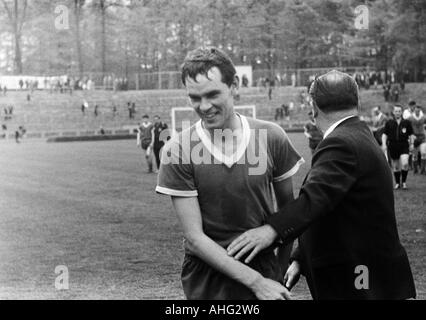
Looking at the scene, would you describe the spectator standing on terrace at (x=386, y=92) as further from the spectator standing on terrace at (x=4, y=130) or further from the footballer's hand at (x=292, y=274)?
the footballer's hand at (x=292, y=274)

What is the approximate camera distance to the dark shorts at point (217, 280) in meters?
3.26

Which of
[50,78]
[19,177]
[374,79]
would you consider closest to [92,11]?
[50,78]

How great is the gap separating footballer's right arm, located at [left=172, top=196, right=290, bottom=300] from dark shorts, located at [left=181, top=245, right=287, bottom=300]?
0.08 m

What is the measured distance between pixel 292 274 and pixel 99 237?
7.81 meters

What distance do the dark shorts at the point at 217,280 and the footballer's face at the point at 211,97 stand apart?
0.55 meters

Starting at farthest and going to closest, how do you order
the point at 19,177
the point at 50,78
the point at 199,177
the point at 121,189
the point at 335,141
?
the point at 50,78
the point at 19,177
the point at 121,189
the point at 335,141
the point at 199,177

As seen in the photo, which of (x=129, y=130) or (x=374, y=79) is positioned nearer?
(x=129, y=130)

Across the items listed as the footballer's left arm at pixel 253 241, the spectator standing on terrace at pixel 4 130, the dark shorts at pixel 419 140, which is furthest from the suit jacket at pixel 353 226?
the spectator standing on terrace at pixel 4 130

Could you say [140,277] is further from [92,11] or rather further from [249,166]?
[92,11]

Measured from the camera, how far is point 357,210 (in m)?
3.47

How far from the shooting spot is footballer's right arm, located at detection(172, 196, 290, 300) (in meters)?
3.16

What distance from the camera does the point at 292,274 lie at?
375 centimetres

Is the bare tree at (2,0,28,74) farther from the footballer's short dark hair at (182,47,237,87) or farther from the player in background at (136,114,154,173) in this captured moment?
the footballer's short dark hair at (182,47,237,87)
